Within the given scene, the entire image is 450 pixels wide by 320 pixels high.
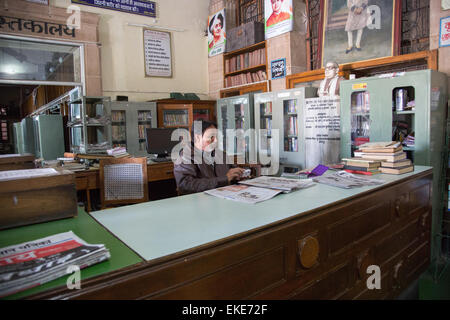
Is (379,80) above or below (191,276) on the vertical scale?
above

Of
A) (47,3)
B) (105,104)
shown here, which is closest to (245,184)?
(105,104)

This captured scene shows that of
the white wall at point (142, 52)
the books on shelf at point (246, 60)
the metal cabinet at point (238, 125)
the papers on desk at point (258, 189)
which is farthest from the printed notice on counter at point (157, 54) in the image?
the papers on desk at point (258, 189)

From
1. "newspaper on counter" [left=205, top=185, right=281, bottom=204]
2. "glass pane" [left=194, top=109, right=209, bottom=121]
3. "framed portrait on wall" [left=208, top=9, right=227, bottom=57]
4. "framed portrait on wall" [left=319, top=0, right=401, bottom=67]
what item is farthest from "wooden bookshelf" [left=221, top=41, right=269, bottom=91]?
"newspaper on counter" [left=205, top=185, right=281, bottom=204]

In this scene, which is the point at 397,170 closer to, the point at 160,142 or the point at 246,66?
the point at 160,142

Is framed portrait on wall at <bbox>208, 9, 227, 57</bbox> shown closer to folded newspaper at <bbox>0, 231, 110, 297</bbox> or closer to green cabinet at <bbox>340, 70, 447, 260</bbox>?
green cabinet at <bbox>340, 70, 447, 260</bbox>

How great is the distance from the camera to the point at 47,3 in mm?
5492

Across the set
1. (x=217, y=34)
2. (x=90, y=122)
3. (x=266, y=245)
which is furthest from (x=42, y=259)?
(x=217, y=34)

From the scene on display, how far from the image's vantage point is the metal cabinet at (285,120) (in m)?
4.50

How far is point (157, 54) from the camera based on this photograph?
6.81m
